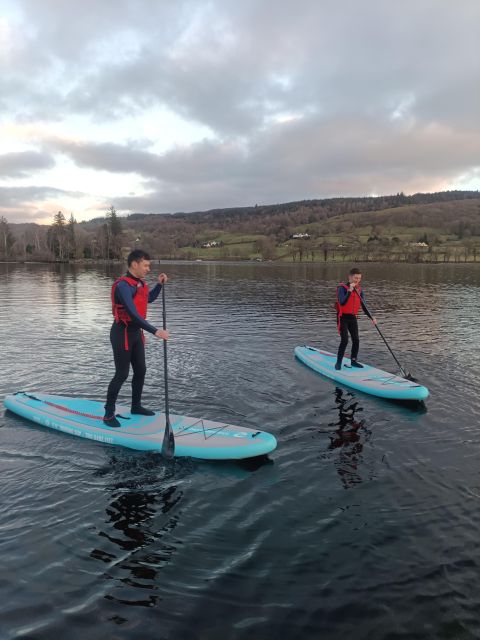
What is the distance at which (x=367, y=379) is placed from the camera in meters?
11.4

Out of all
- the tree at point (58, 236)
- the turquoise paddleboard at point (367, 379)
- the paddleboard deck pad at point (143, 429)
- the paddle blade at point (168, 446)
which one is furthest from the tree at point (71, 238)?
the paddle blade at point (168, 446)

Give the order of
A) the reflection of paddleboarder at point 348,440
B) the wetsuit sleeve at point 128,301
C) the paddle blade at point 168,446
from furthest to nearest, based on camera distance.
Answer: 1. the wetsuit sleeve at point 128,301
2. the paddle blade at point 168,446
3. the reflection of paddleboarder at point 348,440

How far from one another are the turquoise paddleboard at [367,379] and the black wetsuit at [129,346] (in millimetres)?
5828

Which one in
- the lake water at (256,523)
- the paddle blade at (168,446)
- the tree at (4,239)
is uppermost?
the tree at (4,239)

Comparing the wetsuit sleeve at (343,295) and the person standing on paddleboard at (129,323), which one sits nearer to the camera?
the person standing on paddleboard at (129,323)

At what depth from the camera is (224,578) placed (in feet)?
15.8

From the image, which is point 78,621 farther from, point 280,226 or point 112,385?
point 280,226

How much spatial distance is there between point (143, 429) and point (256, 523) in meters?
3.05

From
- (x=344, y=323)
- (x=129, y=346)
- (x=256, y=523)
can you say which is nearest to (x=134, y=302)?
(x=129, y=346)

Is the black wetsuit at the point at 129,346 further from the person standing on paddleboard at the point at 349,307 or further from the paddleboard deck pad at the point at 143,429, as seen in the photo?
the person standing on paddleboard at the point at 349,307

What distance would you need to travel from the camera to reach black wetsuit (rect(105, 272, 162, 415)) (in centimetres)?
763

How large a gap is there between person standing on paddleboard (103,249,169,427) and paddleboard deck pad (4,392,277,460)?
0.33 metres

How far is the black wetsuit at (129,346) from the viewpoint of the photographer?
25.0 ft

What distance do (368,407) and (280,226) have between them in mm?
187126
